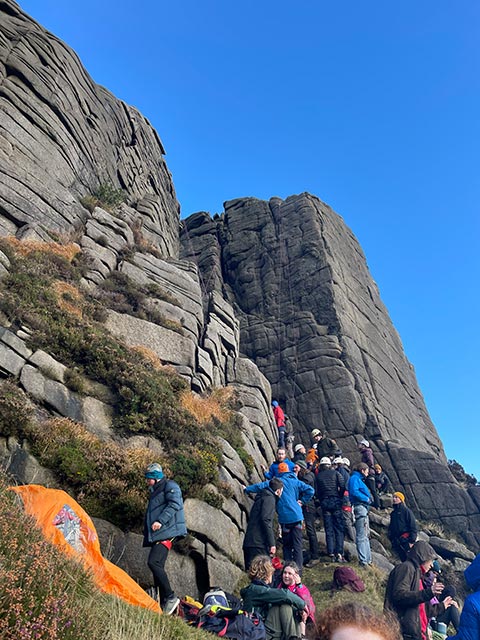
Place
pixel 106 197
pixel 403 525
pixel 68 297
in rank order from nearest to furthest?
pixel 403 525 → pixel 68 297 → pixel 106 197

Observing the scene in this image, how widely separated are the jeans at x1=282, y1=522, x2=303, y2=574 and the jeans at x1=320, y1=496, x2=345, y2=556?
1704mm

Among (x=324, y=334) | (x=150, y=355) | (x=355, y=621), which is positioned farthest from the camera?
(x=324, y=334)

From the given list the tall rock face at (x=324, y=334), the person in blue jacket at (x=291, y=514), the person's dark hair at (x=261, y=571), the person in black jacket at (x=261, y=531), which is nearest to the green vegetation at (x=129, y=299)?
the person in blue jacket at (x=291, y=514)

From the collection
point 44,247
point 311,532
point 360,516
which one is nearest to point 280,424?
point 311,532

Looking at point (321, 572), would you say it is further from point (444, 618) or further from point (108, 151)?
point (108, 151)

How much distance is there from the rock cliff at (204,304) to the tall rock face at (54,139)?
110 millimetres

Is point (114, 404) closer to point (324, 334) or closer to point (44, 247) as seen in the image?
point (44, 247)

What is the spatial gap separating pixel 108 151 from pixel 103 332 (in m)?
24.8

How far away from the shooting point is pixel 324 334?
35.1m

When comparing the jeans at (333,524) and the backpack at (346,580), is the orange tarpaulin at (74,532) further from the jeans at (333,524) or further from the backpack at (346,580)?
the jeans at (333,524)

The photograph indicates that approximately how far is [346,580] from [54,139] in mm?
27202

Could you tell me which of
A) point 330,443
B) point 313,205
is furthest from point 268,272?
point 330,443

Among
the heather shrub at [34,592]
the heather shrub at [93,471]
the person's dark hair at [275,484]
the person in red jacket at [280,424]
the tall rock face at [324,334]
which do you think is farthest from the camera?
the tall rock face at [324,334]

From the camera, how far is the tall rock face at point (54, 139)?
73.9 feet
